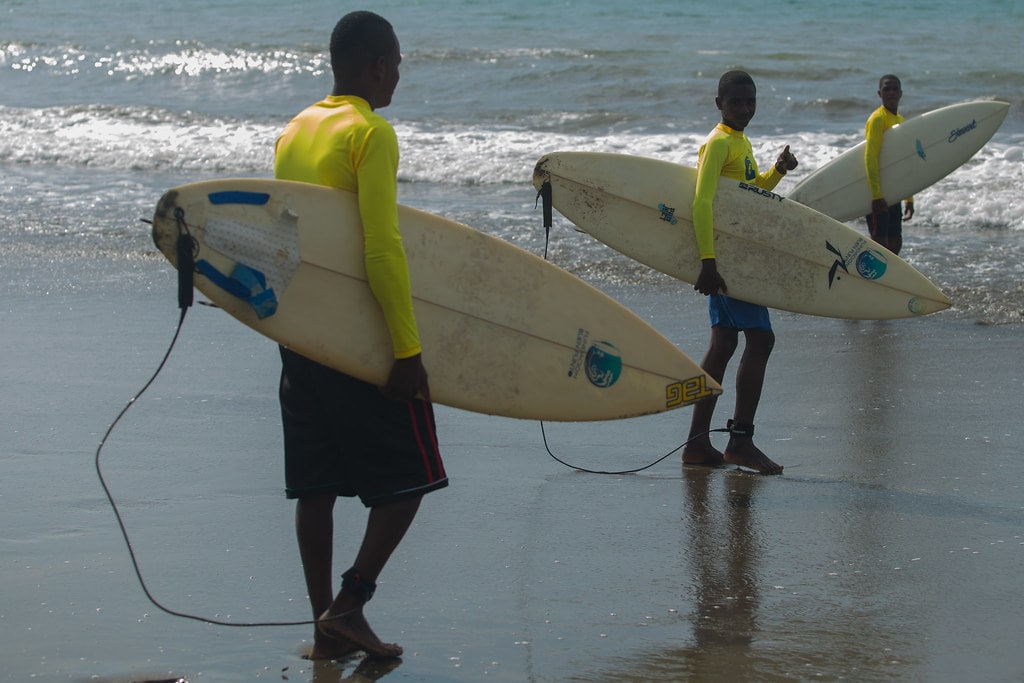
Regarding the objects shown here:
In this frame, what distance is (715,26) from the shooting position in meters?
26.5

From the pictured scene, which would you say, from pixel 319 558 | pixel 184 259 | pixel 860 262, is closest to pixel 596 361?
pixel 319 558

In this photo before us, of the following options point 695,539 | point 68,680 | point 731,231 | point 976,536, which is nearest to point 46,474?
point 68,680

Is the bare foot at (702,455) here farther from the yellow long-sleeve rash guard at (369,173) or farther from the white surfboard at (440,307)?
the yellow long-sleeve rash guard at (369,173)

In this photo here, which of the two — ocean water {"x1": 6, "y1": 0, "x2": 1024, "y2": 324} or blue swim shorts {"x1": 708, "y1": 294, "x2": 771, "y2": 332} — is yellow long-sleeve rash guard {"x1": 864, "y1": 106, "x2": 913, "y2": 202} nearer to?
ocean water {"x1": 6, "y1": 0, "x2": 1024, "y2": 324}

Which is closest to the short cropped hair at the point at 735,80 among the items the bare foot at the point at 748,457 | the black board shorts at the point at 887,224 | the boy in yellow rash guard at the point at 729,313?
the boy in yellow rash guard at the point at 729,313

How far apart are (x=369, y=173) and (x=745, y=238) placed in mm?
2511

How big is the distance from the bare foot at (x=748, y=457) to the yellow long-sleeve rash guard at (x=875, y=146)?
3401 mm

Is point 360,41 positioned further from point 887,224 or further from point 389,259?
point 887,224

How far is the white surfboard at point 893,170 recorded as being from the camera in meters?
7.49

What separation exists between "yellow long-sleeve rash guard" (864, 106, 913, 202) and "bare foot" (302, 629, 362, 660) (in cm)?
540

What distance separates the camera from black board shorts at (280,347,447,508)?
2758 mm

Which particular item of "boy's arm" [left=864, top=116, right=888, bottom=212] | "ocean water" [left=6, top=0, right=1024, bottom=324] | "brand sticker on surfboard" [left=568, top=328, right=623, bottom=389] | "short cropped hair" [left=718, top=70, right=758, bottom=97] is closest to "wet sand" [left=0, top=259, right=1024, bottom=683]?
"brand sticker on surfboard" [left=568, top=328, right=623, bottom=389]

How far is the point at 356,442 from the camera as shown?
2752 mm

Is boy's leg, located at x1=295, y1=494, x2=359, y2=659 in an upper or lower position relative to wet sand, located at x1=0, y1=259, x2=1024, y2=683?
upper
